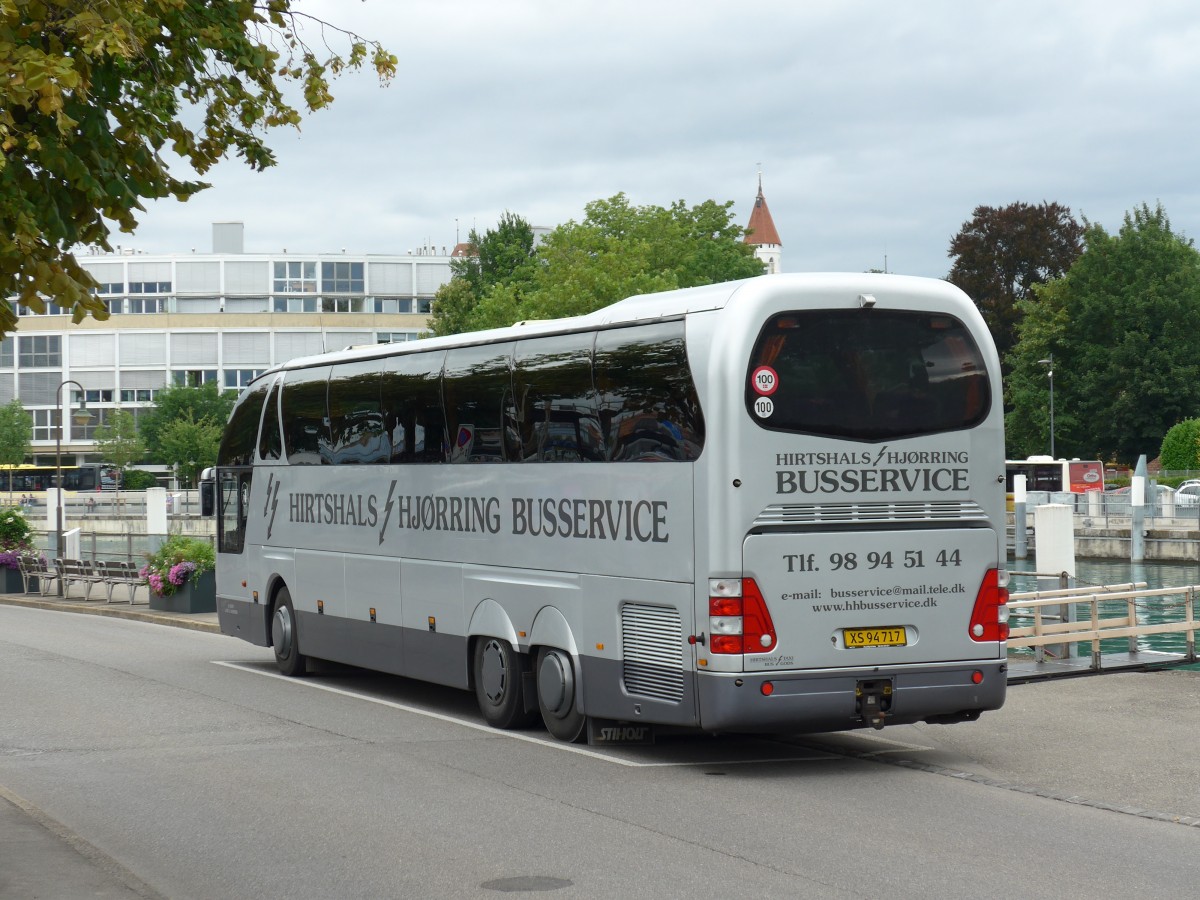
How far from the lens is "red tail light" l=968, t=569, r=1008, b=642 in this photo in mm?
11664

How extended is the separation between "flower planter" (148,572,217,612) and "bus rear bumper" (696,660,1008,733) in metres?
19.0

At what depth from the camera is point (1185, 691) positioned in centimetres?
1566

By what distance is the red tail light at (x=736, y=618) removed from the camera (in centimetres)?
1092

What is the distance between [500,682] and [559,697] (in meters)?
1.11

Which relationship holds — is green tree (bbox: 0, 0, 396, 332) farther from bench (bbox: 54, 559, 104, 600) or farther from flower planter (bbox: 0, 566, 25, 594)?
flower planter (bbox: 0, 566, 25, 594)

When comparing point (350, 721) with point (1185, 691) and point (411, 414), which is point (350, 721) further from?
point (1185, 691)

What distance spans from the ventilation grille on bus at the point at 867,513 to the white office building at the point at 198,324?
118686 mm

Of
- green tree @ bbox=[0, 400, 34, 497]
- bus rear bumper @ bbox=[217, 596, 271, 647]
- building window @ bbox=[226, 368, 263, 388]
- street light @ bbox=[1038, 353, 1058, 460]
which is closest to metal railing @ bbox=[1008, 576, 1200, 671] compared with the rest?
bus rear bumper @ bbox=[217, 596, 271, 647]

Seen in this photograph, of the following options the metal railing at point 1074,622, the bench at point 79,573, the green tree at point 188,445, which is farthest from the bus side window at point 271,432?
the green tree at point 188,445

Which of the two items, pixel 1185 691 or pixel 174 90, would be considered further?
pixel 1185 691

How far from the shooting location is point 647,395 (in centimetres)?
1170

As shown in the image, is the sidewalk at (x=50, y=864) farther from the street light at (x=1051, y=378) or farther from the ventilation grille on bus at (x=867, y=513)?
the street light at (x=1051, y=378)

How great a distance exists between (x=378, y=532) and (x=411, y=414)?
1.42 meters

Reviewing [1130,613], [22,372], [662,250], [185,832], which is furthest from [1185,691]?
[22,372]
